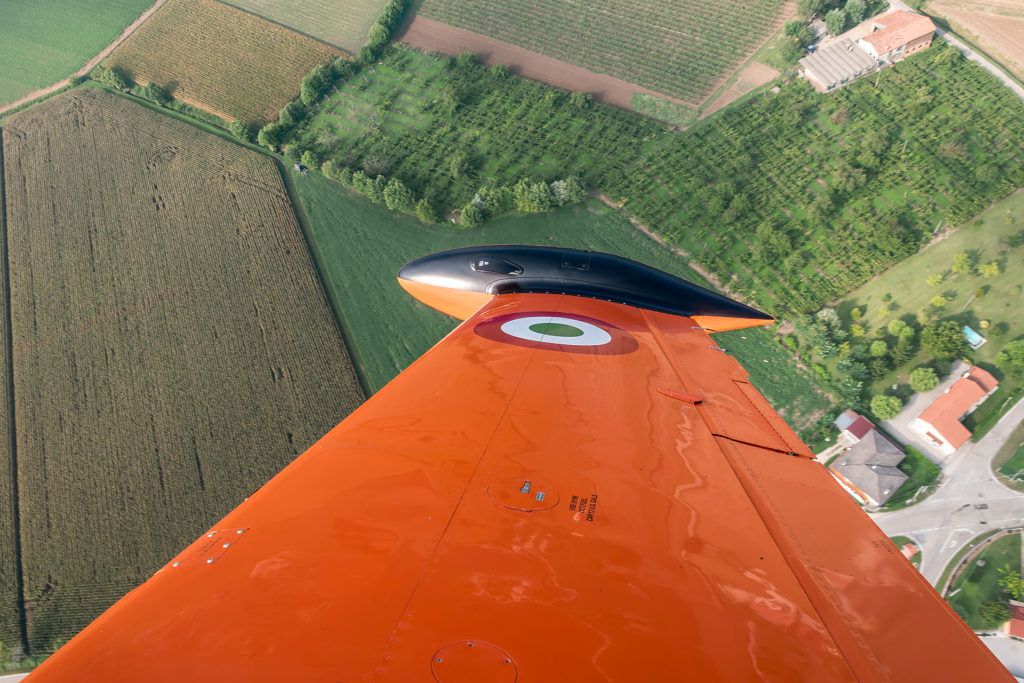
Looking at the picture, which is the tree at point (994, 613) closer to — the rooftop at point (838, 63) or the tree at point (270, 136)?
the rooftop at point (838, 63)

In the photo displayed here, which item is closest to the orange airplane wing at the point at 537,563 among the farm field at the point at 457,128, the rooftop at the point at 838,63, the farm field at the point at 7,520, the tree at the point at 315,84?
the farm field at the point at 457,128

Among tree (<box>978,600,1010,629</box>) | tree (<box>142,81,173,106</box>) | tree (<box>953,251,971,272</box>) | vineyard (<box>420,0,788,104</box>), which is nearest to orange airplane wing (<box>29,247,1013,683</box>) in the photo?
tree (<box>978,600,1010,629</box>)

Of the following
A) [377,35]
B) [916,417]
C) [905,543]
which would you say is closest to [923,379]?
[916,417]

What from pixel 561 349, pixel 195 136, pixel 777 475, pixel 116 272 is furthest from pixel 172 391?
pixel 777 475

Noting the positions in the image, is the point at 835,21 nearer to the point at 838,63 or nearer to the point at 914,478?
the point at 838,63

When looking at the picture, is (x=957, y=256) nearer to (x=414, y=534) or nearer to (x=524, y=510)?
(x=524, y=510)
